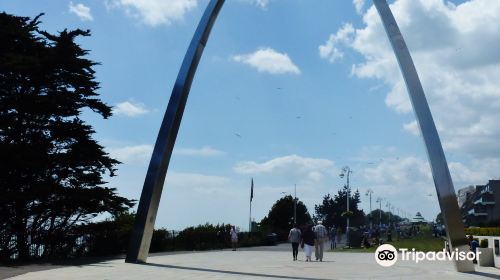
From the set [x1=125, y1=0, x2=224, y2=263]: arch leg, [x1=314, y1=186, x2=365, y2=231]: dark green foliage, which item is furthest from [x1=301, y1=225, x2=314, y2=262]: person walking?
[x1=314, y1=186, x2=365, y2=231]: dark green foliage

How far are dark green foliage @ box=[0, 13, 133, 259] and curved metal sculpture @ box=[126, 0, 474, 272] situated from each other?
15.3 ft

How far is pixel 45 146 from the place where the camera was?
77.3 feet

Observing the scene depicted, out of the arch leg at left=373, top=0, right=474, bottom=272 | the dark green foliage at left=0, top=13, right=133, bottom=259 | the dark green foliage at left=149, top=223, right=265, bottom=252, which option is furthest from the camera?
the dark green foliage at left=149, top=223, right=265, bottom=252

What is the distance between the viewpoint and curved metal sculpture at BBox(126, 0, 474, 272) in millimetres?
18344

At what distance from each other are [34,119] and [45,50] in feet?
10.1

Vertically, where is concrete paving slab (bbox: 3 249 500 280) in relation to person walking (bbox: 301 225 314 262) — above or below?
below

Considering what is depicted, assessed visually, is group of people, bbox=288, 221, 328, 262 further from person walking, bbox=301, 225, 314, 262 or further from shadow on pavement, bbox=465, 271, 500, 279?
shadow on pavement, bbox=465, 271, 500, 279

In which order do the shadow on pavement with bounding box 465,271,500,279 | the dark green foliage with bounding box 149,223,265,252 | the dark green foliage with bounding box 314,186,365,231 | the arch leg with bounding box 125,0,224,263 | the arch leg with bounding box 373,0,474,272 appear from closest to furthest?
the shadow on pavement with bounding box 465,271,500,279, the arch leg with bounding box 373,0,474,272, the arch leg with bounding box 125,0,224,263, the dark green foliage with bounding box 149,223,265,252, the dark green foliage with bounding box 314,186,365,231

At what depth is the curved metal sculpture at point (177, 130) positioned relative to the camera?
18.3 m

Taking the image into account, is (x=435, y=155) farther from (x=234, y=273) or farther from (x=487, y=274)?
(x=234, y=273)

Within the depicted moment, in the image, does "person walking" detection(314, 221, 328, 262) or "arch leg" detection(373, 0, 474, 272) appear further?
"person walking" detection(314, 221, 328, 262)

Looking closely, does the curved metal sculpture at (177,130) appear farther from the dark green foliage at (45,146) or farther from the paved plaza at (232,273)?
the dark green foliage at (45,146)

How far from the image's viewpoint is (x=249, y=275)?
51.6 feet

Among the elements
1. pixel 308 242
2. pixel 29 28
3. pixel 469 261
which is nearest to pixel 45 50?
pixel 29 28
